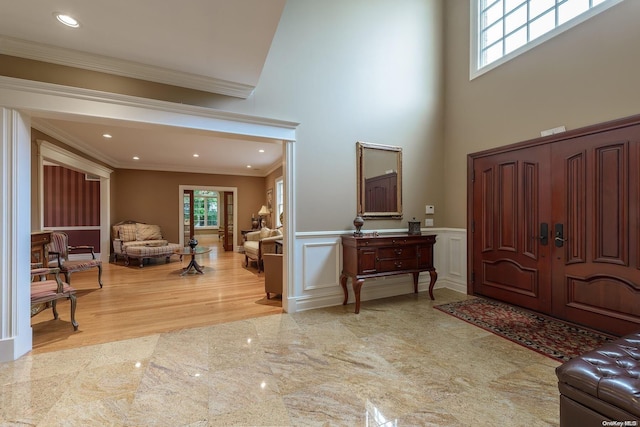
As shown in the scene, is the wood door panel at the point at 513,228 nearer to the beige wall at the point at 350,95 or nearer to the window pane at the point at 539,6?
the beige wall at the point at 350,95

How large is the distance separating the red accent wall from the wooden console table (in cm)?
772

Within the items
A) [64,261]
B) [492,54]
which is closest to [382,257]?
[492,54]

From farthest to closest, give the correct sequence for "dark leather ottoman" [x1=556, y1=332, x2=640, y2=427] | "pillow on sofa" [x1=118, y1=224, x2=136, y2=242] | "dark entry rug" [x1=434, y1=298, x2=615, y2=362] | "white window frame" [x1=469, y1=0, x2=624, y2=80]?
1. "pillow on sofa" [x1=118, y1=224, x2=136, y2=242]
2. "white window frame" [x1=469, y1=0, x2=624, y2=80]
3. "dark entry rug" [x1=434, y1=298, x2=615, y2=362]
4. "dark leather ottoman" [x1=556, y1=332, x2=640, y2=427]

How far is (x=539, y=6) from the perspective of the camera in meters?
3.21

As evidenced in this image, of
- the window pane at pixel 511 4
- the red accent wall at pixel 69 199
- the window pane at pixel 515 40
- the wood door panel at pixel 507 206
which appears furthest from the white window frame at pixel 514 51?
the red accent wall at pixel 69 199

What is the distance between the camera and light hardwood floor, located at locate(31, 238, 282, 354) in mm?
2691

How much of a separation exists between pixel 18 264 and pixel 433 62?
5448 mm

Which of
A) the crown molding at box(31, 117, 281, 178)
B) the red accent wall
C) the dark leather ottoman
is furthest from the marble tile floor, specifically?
the red accent wall

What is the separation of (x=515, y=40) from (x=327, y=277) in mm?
3864

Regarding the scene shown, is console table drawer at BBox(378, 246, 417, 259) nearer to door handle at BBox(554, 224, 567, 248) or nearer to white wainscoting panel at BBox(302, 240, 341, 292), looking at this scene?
white wainscoting panel at BBox(302, 240, 341, 292)

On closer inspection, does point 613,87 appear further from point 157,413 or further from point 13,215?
point 13,215

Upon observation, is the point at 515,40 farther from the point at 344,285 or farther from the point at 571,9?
the point at 344,285

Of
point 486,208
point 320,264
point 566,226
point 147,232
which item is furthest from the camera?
point 147,232

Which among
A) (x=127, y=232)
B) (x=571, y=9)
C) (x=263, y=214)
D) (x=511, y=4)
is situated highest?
(x=511, y=4)
